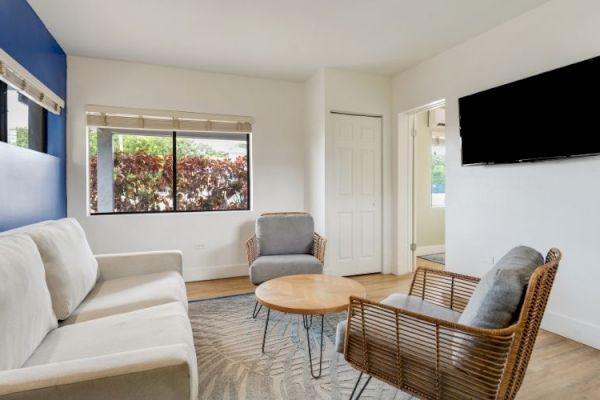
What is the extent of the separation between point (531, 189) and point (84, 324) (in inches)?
122

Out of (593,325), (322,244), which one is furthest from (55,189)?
(593,325)

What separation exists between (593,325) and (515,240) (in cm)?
73

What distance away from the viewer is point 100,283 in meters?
2.19

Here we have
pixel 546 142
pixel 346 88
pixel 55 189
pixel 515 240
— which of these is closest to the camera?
pixel 546 142

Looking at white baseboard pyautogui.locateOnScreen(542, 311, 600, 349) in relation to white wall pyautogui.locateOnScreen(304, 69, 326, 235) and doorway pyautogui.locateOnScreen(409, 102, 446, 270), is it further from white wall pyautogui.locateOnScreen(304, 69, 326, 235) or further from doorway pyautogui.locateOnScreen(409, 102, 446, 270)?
doorway pyautogui.locateOnScreen(409, 102, 446, 270)

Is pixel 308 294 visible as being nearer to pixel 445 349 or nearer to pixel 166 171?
pixel 445 349

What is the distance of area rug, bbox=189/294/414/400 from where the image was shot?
1.66 metres

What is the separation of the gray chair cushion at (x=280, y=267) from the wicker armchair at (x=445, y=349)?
1.48 m

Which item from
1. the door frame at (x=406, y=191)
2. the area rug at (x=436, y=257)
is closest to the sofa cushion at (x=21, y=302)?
the door frame at (x=406, y=191)

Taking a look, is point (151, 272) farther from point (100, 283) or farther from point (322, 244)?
point (322, 244)

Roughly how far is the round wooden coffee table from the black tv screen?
171 cm

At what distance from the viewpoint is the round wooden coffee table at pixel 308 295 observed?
5.87ft

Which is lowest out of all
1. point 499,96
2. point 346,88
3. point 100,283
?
point 100,283

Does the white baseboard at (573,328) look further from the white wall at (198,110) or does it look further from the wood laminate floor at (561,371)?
the white wall at (198,110)
